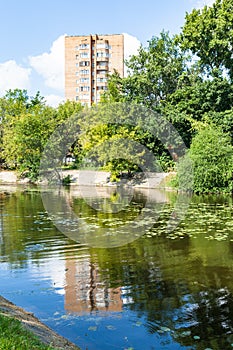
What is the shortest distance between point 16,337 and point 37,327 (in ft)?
3.83

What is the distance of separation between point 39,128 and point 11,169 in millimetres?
8119

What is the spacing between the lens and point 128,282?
778cm

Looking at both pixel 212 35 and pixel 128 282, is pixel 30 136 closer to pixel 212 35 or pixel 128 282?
pixel 212 35

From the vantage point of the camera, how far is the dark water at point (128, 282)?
5.63m

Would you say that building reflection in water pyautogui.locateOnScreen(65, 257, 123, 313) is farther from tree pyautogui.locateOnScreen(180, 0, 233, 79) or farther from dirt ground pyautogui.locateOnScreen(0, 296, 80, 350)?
tree pyautogui.locateOnScreen(180, 0, 233, 79)

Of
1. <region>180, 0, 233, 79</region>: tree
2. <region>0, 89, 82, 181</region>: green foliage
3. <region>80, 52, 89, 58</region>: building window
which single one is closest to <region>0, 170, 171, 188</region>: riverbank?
<region>0, 89, 82, 181</region>: green foliage

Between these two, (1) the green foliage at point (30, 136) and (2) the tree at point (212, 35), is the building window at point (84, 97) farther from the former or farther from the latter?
(2) the tree at point (212, 35)

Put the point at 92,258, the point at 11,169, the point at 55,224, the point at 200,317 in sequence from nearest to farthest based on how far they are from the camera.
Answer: the point at 200,317 < the point at 92,258 < the point at 55,224 < the point at 11,169

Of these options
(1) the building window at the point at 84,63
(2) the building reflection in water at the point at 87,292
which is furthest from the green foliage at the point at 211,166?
(1) the building window at the point at 84,63

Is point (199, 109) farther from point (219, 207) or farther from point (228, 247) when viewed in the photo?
point (228, 247)

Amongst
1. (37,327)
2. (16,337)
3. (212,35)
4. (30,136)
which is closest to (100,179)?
(30,136)

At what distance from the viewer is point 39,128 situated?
33.8 metres

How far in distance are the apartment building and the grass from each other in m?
64.5

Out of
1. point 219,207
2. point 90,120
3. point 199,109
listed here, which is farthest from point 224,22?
point 219,207
